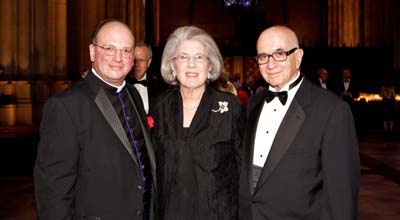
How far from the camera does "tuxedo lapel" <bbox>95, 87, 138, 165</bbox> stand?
2.80 metres

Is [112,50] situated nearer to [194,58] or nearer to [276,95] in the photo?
[194,58]

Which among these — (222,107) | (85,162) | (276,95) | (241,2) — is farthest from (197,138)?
(241,2)

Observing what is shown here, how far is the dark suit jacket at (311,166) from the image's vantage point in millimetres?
2643

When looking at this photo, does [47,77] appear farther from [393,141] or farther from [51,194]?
[51,194]

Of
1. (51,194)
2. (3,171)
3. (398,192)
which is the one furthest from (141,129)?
(3,171)

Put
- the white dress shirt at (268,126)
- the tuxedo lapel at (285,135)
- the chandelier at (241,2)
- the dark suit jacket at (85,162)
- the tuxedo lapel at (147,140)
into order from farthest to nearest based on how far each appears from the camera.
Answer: the chandelier at (241,2) < the tuxedo lapel at (147,140) < the white dress shirt at (268,126) < the tuxedo lapel at (285,135) < the dark suit jacket at (85,162)

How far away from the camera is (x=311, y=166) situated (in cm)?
272

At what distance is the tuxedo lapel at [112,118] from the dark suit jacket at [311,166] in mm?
739

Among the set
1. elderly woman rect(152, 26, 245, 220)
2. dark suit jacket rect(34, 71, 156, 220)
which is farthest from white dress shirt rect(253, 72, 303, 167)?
dark suit jacket rect(34, 71, 156, 220)

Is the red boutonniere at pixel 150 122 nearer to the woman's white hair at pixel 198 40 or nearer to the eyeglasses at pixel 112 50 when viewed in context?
the woman's white hair at pixel 198 40

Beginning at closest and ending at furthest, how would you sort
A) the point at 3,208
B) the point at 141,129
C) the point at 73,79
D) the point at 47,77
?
the point at 141,129
the point at 3,208
the point at 47,77
the point at 73,79

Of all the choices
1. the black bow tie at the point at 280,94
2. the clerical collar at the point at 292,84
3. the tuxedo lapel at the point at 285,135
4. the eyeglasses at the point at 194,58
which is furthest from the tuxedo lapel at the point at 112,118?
the clerical collar at the point at 292,84

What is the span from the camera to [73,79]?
16.1 metres

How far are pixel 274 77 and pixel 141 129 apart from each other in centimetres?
83
